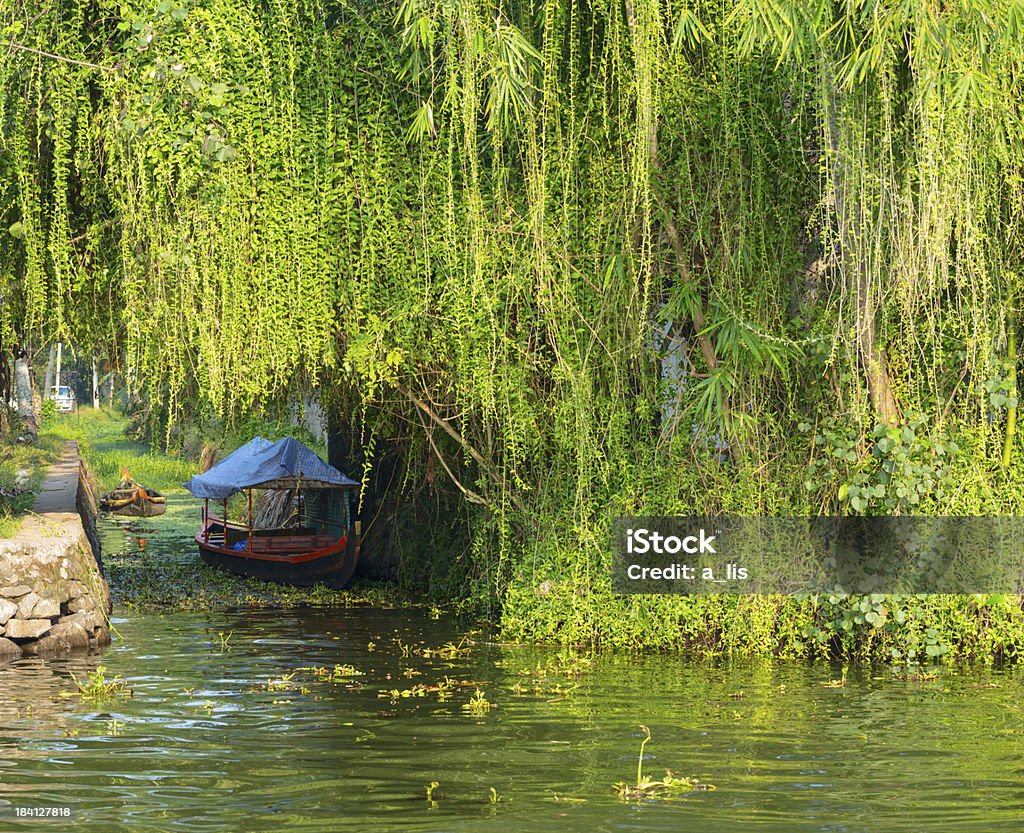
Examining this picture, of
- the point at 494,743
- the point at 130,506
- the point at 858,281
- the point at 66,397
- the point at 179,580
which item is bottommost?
the point at 494,743

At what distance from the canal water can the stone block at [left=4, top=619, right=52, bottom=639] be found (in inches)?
17.0

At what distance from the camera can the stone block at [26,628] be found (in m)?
13.3

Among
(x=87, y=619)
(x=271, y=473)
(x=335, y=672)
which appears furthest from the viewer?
(x=271, y=473)

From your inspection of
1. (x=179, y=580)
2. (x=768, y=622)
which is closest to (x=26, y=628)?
(x=768, y=622)

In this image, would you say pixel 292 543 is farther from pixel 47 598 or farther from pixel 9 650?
pixel 9 650

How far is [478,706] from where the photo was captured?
10570 mm

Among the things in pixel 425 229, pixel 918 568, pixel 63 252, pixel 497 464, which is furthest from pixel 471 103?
pixel 918 568

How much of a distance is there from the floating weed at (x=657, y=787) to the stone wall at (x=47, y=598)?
708 cm

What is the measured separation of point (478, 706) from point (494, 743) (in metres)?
1.19

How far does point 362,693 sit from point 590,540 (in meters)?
2.39

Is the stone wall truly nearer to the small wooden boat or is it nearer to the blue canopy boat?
the blue canopy boat

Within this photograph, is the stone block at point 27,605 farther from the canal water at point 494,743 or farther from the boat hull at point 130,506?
the boat hull at point 130,506

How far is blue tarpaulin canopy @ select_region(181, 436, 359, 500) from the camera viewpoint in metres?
21.0

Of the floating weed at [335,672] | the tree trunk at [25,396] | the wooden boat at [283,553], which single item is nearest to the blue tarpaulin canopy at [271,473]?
the wooden boat at [283,553]
